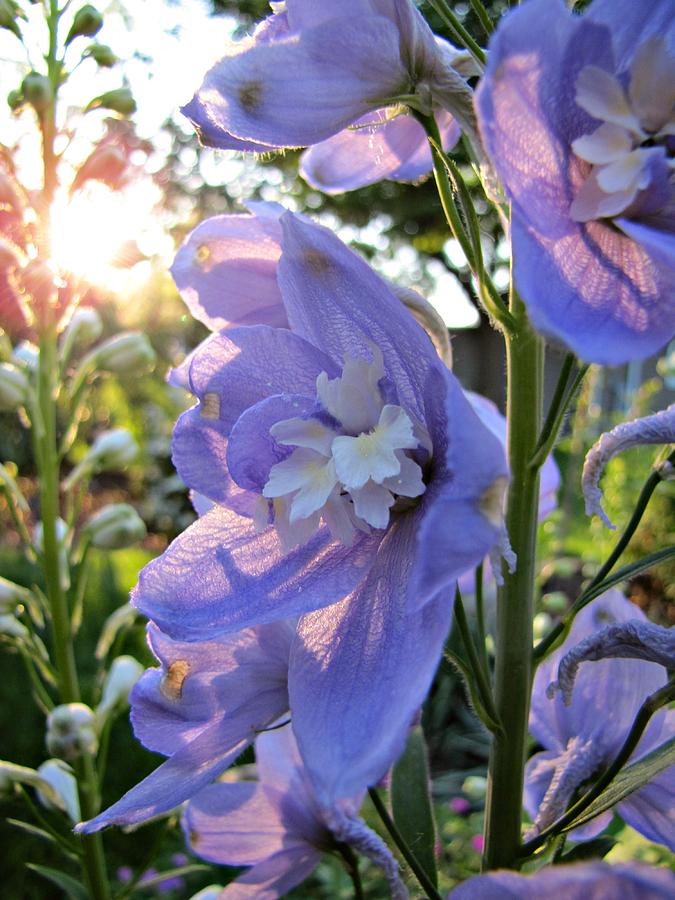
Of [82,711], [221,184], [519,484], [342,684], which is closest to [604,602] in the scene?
[519,484]

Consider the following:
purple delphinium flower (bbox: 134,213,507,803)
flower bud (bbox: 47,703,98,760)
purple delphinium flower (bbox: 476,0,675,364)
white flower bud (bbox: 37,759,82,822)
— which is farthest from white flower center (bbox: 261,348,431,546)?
white flower bud (bbox: 37,759,82,822)

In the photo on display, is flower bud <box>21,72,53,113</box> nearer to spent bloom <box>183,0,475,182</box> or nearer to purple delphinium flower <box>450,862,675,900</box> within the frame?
spent bloom <box>183,0,475,182</box>

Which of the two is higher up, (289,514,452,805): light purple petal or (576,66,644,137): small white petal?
(576,66,644,137): small white petal

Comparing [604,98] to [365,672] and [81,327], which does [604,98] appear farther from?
[81,327]

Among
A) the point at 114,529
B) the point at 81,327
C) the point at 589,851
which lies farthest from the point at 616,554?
the point at 81,327

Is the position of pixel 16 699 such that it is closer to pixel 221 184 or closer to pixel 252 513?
pixel 252 513

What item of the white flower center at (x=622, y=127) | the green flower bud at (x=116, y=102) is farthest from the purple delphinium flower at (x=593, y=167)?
the green flower bud at (x=116, y=102)
